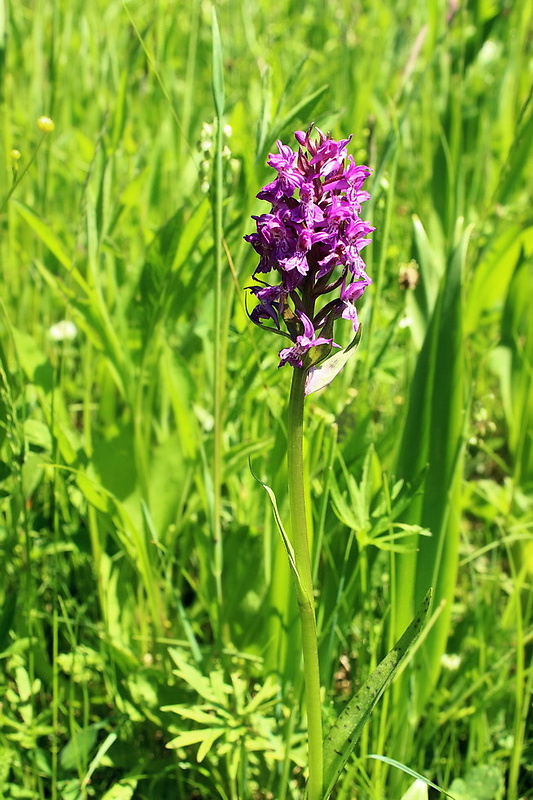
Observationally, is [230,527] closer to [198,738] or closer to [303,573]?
[198,738]

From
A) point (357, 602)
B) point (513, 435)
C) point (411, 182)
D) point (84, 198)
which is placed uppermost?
point (411, 182)

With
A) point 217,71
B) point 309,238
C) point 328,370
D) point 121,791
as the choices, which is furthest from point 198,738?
point 217,71

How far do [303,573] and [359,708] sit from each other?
23 centimetres

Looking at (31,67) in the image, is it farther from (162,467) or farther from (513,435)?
(513,435)

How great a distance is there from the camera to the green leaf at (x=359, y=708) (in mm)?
1083

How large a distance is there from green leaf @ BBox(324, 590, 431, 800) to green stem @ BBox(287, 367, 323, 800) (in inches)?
1.0

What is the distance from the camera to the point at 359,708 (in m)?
1.13

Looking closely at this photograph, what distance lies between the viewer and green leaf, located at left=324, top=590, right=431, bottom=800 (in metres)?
1.08

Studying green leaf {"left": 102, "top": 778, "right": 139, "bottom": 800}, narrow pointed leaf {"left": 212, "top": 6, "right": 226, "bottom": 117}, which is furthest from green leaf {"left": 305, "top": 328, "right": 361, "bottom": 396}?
green leaf {"left": 102, "top": 778, "right": 139, "bottom": 800}

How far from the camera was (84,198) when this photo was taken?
1582 millimetres

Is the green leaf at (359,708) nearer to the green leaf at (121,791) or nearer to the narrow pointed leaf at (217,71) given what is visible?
the green leaf at (121,791)

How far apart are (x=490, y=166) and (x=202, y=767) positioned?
8.17 ft

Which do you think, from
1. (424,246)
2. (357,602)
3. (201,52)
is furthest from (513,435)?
(201,52)

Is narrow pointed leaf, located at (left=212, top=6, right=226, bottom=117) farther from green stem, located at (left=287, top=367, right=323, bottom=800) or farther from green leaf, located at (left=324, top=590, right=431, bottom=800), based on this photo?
green leaf, located at (left=324, top=590, right=431, bottom=800)
